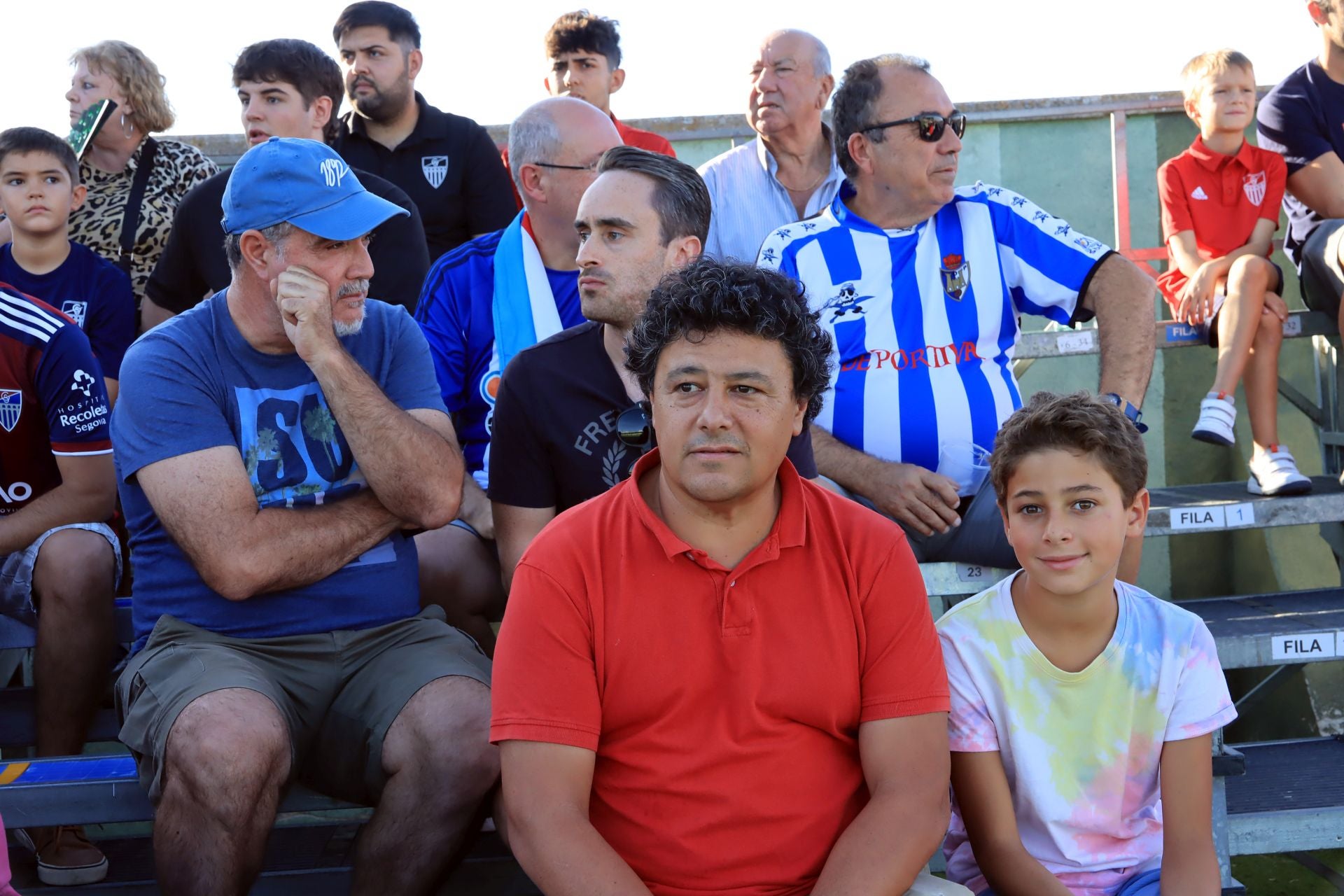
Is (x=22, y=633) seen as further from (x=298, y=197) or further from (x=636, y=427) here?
(x=636, y=427)

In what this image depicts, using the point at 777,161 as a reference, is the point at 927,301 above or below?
below

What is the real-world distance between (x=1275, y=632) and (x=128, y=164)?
12.3 ft

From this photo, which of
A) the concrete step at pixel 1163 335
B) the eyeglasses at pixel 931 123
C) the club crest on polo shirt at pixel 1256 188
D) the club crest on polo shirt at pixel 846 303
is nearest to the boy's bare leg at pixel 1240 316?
the concrete step at pixel 1163 335

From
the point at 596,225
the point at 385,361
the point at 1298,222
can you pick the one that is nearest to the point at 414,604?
the point at 385,361

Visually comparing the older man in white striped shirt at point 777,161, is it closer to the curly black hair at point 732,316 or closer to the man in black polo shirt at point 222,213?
the man in black polo shirt at point 222,213

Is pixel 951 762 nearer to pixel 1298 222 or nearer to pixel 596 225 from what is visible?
pixel 596 225

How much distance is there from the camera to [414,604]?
8.16 feet

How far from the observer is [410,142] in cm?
421

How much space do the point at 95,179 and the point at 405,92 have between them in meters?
1.07

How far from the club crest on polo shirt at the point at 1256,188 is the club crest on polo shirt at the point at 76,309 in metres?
3.87

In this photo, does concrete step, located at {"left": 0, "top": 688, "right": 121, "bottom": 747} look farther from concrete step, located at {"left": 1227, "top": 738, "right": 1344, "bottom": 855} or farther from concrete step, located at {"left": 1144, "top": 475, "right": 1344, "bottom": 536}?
concrete step, located at {"left": 1144, "top": 475, "right": 1344, "bottom": 536}

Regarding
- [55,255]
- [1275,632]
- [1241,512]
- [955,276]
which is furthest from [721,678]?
[55,255]

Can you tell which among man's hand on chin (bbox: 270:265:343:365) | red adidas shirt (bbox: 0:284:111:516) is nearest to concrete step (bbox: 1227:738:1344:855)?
man's hand on chin (bbox: 270:265:343:365)

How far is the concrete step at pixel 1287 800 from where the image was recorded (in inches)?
109
